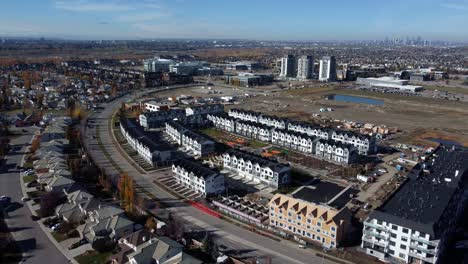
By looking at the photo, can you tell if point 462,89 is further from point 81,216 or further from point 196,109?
point 81,216

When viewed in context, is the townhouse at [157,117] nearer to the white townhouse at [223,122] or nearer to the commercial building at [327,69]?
the white townhouse at [223,122]

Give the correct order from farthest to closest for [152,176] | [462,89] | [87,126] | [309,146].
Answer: [462,89] < [87,126] < [309,146] < [152,176]

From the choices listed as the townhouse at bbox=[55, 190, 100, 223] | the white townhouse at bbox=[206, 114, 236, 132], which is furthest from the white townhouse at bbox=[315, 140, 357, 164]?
the townhouse at bbox=[55, 190, 100, 223]

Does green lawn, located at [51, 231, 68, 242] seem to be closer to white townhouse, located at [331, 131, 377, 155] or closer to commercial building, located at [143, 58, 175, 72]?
white townhouse, located at [331, 131, 377, 155]

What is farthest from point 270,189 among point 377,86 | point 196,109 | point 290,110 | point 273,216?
point 377,86

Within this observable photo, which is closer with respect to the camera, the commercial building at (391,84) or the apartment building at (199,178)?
the apartment building at (199,178)

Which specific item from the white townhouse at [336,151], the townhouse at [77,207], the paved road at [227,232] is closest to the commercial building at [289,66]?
the white townhouse at [336,151]
